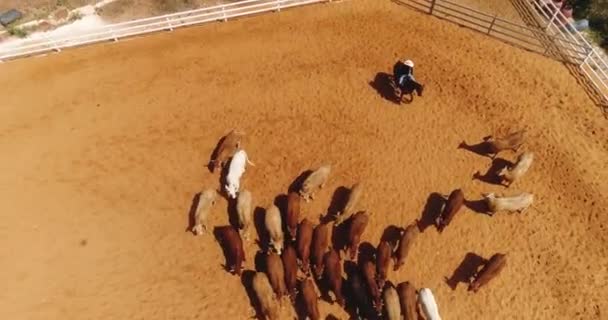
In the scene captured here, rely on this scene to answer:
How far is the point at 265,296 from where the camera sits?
1496cm

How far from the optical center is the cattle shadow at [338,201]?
664 inches

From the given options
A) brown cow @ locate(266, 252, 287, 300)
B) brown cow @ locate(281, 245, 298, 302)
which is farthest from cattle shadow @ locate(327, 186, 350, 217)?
brown cow @ locate(266, 252, 287, 300)

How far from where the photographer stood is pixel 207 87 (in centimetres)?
1945

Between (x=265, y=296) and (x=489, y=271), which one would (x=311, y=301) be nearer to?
(x=265, y=296)

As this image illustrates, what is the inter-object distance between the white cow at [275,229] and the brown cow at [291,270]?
0.35 metres

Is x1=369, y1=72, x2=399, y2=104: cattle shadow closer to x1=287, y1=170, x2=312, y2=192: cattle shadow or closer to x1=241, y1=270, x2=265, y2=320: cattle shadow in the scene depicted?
x1=287, y1=170, x2=312, y2=192: cattle shadow

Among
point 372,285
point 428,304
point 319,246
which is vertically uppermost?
point 319,246

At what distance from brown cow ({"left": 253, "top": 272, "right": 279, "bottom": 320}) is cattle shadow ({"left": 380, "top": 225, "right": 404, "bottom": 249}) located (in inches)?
154

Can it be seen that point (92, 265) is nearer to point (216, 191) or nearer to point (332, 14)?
point (216, 191)

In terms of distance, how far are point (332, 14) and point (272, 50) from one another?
3.11 meters

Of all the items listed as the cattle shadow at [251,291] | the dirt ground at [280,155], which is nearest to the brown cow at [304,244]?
the dirt ground at [280,155]

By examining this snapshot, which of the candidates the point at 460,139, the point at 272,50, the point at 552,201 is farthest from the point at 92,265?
the point at 552,201

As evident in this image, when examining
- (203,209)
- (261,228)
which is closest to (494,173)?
(261,228)

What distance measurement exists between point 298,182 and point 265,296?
159 inches
